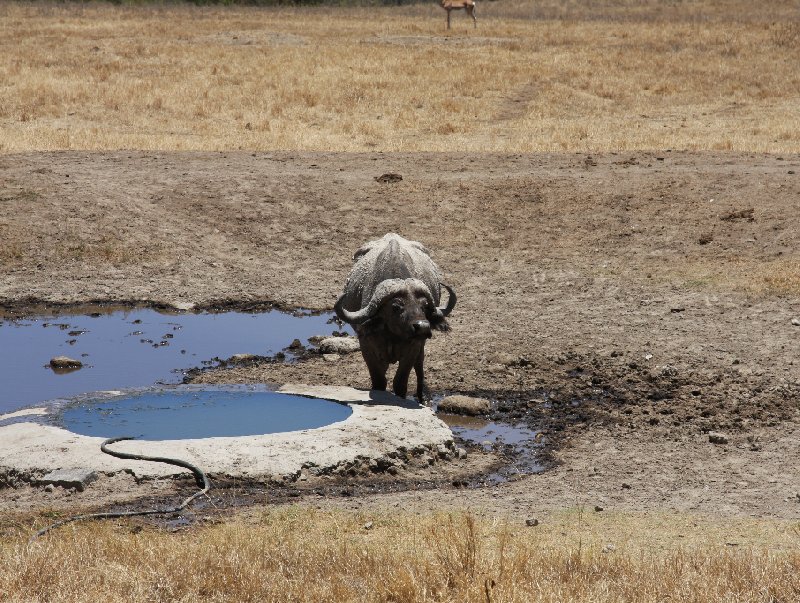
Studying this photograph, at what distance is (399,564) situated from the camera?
8234 mm

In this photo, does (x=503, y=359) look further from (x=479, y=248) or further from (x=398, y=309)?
(x=479, y=248)

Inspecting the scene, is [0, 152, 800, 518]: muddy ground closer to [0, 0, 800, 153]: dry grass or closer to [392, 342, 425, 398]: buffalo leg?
[392, 342, 425, 398]: buffalo leg

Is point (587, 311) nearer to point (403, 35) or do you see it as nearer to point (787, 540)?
point (787, 540)

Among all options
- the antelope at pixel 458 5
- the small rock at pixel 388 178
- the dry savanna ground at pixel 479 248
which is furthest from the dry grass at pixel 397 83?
the small rock at pixel 388 178

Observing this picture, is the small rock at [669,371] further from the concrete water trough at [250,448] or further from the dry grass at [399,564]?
→ the dry grass at [399,564]

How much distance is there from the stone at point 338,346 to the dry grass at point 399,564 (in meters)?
7.18

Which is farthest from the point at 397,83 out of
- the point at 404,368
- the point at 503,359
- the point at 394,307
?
the point at 394,307

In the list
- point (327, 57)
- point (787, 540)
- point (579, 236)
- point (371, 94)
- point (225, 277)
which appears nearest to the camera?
point (787, 540)

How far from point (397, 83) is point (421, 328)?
28087 millimetres

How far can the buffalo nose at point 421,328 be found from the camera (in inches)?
506

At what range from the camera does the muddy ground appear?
11.9 meters

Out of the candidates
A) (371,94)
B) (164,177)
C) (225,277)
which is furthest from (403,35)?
(225,277)

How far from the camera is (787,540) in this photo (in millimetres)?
9461

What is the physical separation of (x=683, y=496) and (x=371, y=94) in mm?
28964
